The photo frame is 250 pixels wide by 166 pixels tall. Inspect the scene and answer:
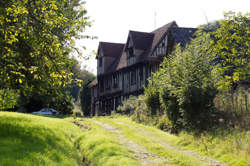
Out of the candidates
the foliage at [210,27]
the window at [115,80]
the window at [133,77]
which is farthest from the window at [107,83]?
the foliage at [210,27]

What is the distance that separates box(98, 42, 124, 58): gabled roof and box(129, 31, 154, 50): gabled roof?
9.42 metres

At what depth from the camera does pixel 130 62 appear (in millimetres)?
36062

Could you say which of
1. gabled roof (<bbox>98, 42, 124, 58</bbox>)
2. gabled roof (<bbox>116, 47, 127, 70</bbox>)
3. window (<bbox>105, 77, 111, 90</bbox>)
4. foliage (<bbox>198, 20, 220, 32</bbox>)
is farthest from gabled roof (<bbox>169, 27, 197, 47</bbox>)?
gabled roof (<bbox>98, 42, 124, 58</bbox>)

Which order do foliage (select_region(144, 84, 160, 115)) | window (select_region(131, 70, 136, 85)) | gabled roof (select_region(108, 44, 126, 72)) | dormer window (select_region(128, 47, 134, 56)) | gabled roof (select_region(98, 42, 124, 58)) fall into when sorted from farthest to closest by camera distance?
gabled roof (select_region(98, 42, 124, 58)) < gabled roof (select_region(108, 44, 126, 72)) < dormer window (select_region(128, 47, 134, 56)) < window (select_region(131, 70, 136, 85)) < foliage (select_region(144, 84, 160, 115))

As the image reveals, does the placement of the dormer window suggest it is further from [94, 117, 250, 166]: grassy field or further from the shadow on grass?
the shadow on grass

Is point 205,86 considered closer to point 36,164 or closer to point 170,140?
point 170,140

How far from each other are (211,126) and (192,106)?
155 centimetres

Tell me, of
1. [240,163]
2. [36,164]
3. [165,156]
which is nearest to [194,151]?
[165,156]

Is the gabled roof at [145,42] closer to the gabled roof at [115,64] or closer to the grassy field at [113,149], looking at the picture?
the gabled roof at [115,64]

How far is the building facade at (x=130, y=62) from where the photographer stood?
30.2 m

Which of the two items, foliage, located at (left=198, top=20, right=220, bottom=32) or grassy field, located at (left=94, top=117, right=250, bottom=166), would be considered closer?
grassy field, located at (left=94, top=117, right=250, bottom=166)

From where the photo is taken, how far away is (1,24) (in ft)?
38.4

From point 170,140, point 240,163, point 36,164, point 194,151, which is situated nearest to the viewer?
point 36,164

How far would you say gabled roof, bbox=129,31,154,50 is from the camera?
35047 mm
